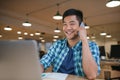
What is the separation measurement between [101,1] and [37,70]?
5.76 metres

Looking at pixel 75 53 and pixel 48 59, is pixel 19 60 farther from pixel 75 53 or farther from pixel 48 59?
pixel 48 59

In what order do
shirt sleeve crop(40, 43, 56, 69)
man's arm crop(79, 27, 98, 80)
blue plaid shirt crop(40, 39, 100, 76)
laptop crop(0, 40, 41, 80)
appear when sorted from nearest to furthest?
laptop crop(0, 40, 41, 80) < man's arm crop(79, 27, 98, 80) < blue plaid shirt crop(40, 39, 100, 76) < shirt sleeve crop(40, 43, 56, 69)

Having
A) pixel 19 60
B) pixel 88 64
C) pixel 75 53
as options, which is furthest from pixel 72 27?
pixel 19 60

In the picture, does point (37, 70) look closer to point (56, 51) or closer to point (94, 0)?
point (56, 51)

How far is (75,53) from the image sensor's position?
1.58m

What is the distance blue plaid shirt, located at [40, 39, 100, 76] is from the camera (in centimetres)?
151

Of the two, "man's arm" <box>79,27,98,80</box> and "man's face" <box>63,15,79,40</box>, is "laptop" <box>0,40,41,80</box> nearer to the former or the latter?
"man's arm" <box>79,27,98,80</box>

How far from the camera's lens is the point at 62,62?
162 cm

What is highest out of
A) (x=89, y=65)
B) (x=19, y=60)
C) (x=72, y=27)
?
(x=72, y=27)

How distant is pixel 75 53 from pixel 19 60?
944 mm

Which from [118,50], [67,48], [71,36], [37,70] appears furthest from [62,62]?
[118,50]

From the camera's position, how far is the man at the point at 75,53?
1388mm

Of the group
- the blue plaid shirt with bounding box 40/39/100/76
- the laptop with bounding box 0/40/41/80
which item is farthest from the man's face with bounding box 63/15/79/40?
the laptop with bounding box 0/40/41/80

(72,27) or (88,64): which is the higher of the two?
(72,27)
